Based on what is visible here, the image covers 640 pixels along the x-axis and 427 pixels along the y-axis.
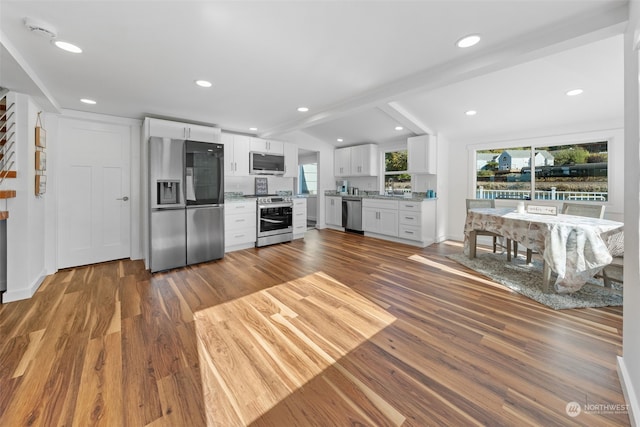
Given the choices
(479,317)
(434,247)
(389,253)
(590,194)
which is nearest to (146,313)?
(479,317)

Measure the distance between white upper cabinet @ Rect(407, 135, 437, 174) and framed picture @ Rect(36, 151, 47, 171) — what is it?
213 inches

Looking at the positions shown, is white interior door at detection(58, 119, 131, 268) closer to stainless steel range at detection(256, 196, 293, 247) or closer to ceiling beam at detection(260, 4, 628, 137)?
stainless steel range at detection(256, 196, 293, 247)

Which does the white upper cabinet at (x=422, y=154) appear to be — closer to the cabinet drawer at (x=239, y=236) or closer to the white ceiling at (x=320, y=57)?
the white ceiling at (x=320, y=57)

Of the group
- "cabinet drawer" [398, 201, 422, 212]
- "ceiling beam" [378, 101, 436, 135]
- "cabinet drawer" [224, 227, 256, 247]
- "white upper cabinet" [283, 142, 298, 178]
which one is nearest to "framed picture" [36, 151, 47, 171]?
"cabinet drawer" [224, 227, 256, 247]

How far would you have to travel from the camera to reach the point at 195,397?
4.56 feet

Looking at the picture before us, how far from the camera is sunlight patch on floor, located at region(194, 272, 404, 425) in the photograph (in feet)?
4.55

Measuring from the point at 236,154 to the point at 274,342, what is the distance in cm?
373

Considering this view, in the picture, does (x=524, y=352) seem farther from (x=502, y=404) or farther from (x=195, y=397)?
(x=195, y=397)

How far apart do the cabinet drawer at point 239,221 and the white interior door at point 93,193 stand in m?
1.44

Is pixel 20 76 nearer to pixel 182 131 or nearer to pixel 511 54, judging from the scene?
pixel 182 131

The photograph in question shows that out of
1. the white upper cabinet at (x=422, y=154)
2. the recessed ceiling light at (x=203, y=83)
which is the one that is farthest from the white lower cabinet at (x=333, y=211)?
the recessed ceiling light at (x=203, y=83)

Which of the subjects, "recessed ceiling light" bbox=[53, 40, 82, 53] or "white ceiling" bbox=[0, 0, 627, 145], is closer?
"white ceiling" bbox=[0, 0, 627, 145]

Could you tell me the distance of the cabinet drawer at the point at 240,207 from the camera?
439 cm

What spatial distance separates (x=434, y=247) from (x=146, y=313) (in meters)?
4.34
